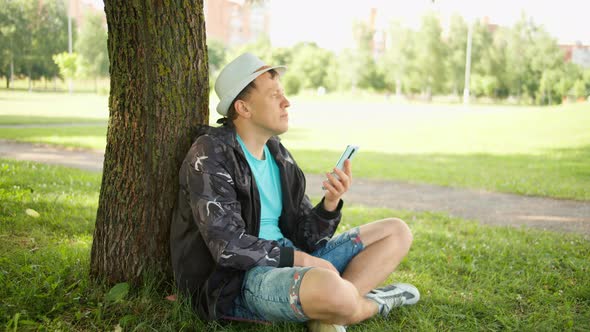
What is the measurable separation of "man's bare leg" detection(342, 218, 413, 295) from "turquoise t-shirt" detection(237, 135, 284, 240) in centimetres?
48

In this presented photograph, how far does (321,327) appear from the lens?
8.96 feet

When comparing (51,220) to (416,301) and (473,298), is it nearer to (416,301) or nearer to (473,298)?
(416,301)

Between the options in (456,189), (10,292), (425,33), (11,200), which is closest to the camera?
(10,292)

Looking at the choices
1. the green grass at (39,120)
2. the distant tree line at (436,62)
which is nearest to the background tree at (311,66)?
the distant tree line at (436,62)

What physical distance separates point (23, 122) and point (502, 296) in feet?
41.9

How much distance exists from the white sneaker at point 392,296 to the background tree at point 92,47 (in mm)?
16182

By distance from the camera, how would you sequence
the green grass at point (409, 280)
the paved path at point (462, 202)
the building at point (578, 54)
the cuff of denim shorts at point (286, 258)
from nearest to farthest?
1. the cuff of denim shorts at point (286, 258)
2. the green grass at point (409, 280)
3. the paved path at point (462, 202)
4. the building at point (578, 54)

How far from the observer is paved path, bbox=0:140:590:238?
658 cm

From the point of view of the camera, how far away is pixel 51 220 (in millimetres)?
4676

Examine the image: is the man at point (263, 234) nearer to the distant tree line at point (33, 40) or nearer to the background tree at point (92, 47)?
the distant tree line at point (33, 40)

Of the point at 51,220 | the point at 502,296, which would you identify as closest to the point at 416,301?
the point at 502,296

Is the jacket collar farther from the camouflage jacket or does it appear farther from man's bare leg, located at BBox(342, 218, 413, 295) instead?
man's bare leg, located at BBox(342, 218, 413, 295)

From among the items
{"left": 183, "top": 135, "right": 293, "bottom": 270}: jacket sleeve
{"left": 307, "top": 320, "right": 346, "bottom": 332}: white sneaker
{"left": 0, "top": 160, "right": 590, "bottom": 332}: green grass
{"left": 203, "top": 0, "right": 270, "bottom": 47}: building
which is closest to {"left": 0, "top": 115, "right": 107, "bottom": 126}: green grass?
{"left": 0, "top": 160, "right": 590, "bottom": 332}: green grass

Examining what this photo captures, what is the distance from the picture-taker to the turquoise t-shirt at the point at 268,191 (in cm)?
310
